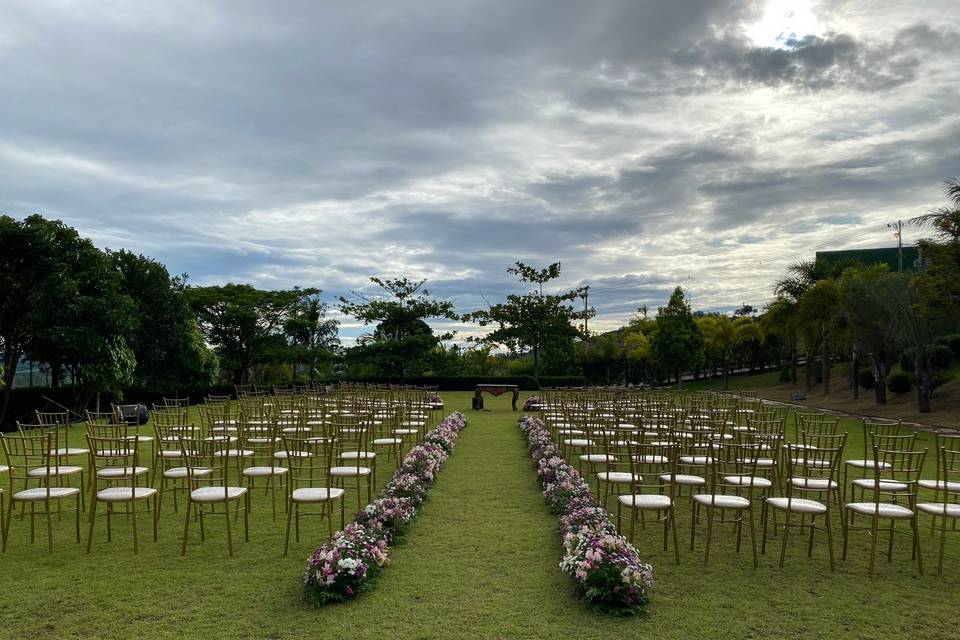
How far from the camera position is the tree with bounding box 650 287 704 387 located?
42.3m

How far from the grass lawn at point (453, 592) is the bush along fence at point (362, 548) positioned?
0.39 feet

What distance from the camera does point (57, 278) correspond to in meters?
17.9

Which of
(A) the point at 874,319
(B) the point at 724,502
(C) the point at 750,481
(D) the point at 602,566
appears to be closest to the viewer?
(D) the point at 602,566

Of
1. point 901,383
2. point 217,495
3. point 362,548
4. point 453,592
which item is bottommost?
point 453,592

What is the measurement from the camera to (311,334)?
42688 millimetres

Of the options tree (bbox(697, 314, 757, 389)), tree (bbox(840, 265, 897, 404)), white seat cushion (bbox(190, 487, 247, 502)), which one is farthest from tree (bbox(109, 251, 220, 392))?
tree (bbox(697, 314, 757, 389))

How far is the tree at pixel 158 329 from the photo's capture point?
24.5 metres

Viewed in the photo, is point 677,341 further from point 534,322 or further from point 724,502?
point 724,502

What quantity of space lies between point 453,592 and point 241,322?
110ft

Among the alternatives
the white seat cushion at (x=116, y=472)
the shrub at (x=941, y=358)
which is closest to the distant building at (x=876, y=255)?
the shrub at (x=941, y=358)

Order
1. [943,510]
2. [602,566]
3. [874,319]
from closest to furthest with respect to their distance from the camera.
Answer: [602,566]
[943,510]
[874,319]

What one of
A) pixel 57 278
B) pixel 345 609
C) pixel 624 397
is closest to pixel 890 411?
pixel 624 397

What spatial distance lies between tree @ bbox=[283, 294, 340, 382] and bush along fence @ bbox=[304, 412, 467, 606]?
102 ft

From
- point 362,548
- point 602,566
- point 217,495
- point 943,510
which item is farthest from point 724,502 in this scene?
point 217,495
